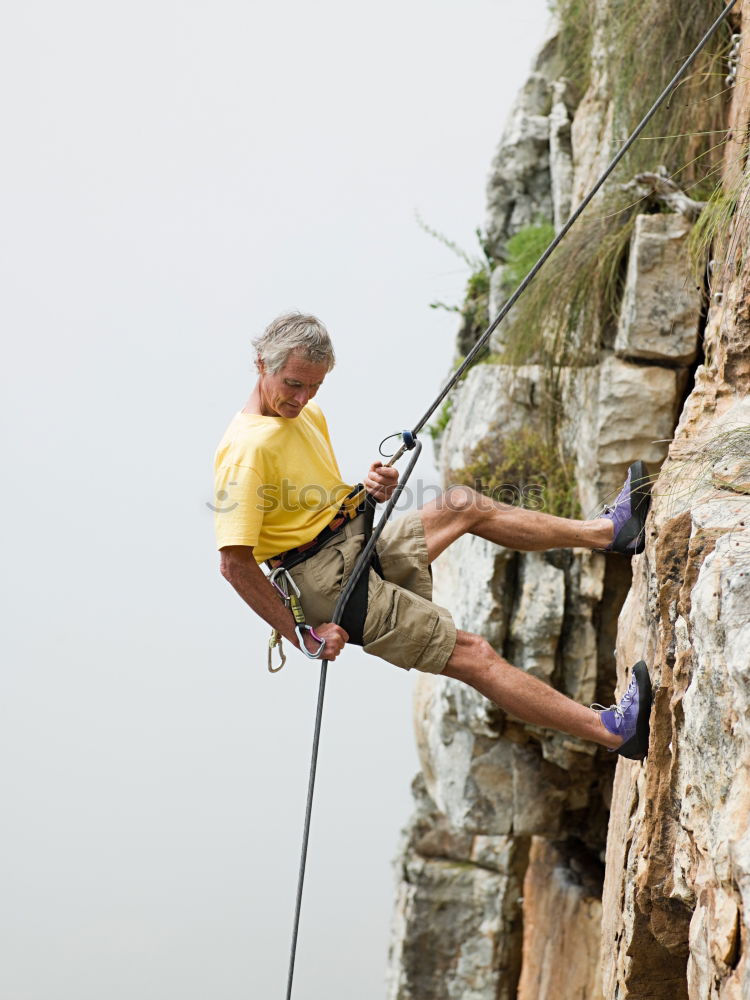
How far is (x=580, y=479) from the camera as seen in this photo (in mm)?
6148

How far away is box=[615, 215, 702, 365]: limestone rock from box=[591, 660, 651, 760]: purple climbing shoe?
2266 millimetres

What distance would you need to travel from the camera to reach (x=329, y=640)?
3.97 meters

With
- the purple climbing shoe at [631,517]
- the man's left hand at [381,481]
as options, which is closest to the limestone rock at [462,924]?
the purple climbing shoe at [631,517]

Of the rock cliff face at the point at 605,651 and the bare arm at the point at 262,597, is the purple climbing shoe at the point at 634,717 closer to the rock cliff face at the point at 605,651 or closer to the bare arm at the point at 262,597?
the rock cliff face at the point at 605,651

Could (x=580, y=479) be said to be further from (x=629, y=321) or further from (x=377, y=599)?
(x=377, y=599)

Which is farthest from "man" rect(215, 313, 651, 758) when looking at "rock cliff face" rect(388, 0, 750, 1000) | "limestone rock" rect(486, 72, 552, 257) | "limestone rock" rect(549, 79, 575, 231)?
"limestone rock" rect(486, 72, 552, 257)

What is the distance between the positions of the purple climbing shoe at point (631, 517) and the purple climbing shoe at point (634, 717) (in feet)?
1.99

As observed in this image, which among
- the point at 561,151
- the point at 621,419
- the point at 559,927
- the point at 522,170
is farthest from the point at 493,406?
the point at 559,927

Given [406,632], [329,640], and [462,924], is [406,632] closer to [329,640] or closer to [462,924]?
[329,640]

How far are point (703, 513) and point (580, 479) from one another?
276cm

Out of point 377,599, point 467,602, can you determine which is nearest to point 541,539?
point 377,599

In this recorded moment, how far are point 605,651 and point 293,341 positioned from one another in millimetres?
3401

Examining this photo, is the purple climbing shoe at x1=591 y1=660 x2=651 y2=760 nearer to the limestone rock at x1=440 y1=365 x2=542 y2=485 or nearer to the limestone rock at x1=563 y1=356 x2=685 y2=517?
the limestone rock at x1=563 y1=356 x2=685 y2=517

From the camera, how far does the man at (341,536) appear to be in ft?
12.6
